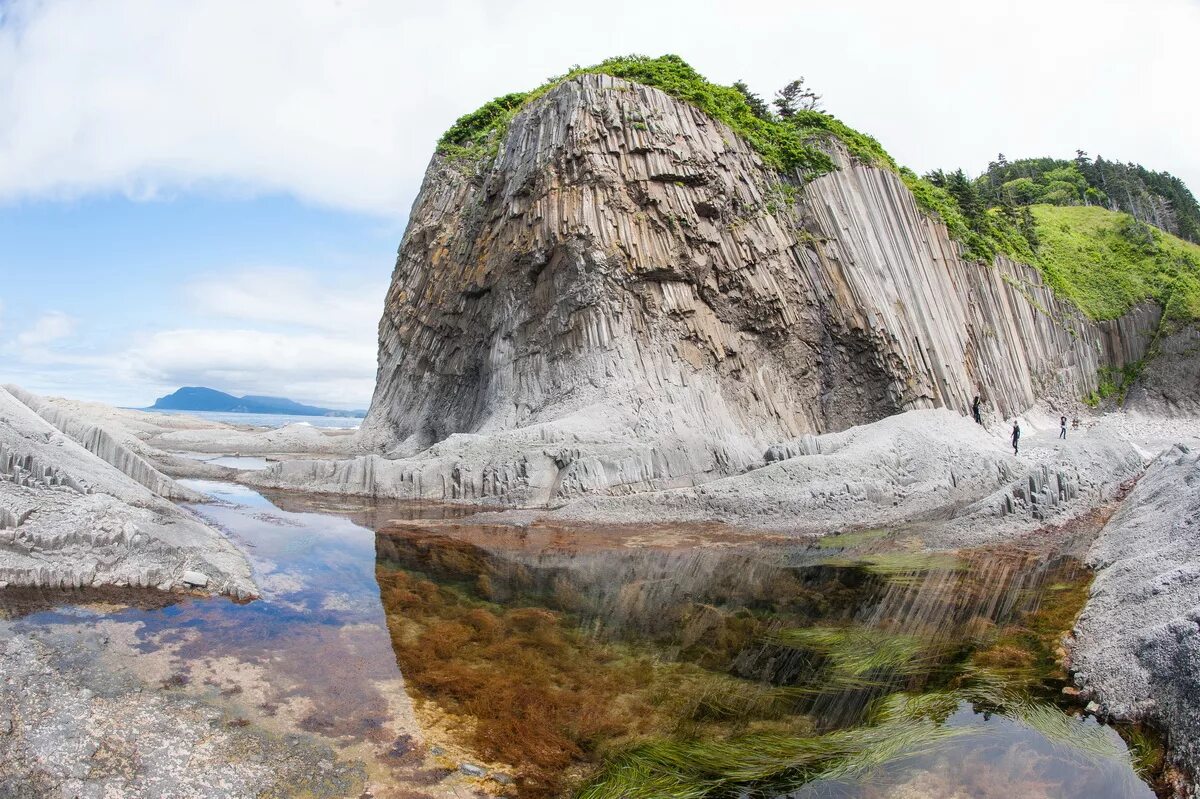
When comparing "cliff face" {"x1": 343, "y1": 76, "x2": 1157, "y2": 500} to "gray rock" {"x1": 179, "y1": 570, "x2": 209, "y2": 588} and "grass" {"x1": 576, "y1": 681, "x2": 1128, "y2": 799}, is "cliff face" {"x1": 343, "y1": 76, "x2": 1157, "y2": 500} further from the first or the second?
"grass" {"x1": 576, "y1": 681, "x2": 1128, "y2": 799}

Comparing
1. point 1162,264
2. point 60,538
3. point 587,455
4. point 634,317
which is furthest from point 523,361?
point 1162,264

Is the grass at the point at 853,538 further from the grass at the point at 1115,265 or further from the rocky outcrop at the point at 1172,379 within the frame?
the rocky outcrop at the point at 1172,379

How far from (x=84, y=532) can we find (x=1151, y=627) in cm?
1331

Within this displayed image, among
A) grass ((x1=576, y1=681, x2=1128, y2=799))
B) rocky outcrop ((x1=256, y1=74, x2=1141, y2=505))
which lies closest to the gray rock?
grass ((x1=576, y1=681, x2=1128, y2=799))

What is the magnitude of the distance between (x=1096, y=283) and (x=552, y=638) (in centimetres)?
4130

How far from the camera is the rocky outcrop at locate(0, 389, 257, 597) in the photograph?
9547 mm

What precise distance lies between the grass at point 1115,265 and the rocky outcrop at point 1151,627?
1110 inches

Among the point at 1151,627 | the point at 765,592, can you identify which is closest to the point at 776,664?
the point at 765,592

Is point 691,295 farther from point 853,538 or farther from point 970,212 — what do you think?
point 970,212

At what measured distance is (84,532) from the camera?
1002 centimetres

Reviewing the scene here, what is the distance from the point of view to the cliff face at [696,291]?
24562 mm

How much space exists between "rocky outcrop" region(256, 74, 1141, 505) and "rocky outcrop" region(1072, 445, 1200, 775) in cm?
1107

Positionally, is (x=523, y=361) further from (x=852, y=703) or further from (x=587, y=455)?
(x=852, y=703)

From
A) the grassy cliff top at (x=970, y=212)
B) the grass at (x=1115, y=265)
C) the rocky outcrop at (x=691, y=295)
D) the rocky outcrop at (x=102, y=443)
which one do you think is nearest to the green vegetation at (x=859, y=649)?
the rocky outcrop at (x=691, y=295)
